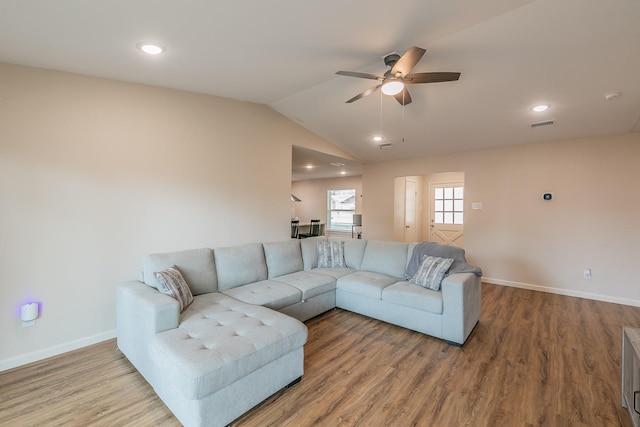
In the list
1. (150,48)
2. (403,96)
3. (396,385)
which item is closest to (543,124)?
(403,96)

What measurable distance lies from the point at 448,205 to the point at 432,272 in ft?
15.6

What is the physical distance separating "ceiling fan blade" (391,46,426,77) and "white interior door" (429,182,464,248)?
5.41 m

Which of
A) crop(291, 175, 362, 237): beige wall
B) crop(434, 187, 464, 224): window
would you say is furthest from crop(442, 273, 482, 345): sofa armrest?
crop(291, 175, 362, 237): beige wall

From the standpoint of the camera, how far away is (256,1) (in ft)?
5.95

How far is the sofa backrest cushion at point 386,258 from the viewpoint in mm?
3766

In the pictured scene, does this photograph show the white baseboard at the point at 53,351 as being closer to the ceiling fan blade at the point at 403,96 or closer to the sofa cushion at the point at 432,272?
the sofa cushion at the point at 432,272

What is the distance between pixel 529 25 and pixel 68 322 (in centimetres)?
486

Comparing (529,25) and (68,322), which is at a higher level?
(529,25)

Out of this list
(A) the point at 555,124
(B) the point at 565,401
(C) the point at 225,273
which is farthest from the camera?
(A) the point at 555,124

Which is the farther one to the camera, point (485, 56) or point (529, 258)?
point (529, 258)

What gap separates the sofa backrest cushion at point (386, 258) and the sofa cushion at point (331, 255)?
13.7 inches

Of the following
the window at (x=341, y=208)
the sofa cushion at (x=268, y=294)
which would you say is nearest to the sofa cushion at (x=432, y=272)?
the sofa cushion at (x=268, y=294)

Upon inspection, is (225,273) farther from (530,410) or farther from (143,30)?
(530,410)

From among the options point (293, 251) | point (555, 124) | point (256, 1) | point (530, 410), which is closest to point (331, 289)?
point (293, 251)
